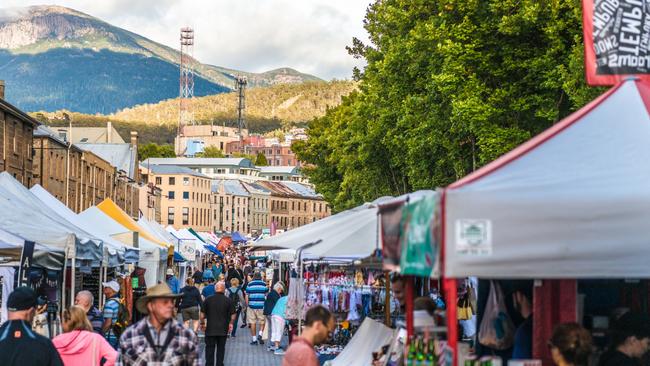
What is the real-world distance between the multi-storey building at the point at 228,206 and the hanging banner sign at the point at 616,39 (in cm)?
17830

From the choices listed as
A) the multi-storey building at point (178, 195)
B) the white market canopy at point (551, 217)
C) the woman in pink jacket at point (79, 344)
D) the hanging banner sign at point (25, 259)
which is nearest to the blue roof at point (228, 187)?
the multi-storey building at point (178, 195)

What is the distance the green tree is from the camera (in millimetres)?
34094

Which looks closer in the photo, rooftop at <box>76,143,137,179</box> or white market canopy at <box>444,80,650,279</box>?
white market canopy at <box>444,80,650,279</box>

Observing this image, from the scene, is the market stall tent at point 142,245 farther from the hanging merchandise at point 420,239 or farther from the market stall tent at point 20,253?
the hanging merchandise at point 420,239

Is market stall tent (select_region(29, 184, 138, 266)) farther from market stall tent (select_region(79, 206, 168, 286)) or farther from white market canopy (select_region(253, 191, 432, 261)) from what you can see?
white market canopy (select_region(253, 191, 432, 261))

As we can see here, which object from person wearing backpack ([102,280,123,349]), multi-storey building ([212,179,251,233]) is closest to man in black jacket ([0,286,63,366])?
person wearing backpack ([102,280,123,349])

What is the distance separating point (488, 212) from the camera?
7.51 meters

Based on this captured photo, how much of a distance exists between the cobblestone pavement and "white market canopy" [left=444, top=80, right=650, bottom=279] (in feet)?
57.0

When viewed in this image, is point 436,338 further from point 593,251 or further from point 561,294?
point 593,251

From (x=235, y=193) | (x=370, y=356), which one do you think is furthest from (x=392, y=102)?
(x=235, y=193)

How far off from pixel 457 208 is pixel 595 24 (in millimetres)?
3628

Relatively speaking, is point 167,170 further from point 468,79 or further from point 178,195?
point 468,79

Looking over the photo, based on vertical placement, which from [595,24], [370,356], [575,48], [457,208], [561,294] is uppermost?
[575,48]

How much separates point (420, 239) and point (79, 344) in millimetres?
4833
